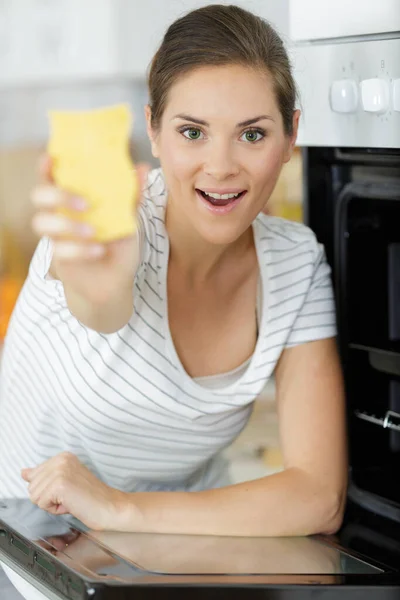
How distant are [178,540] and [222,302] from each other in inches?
12.2

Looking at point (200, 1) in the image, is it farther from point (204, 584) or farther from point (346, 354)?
point (204, 584)

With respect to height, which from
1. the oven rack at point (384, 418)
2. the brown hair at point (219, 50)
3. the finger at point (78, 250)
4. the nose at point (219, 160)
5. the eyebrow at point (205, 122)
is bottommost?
the oven rack at point (384, 418)

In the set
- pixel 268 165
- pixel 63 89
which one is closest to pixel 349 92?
pixel 268 165

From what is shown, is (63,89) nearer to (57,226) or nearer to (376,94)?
(376,94)

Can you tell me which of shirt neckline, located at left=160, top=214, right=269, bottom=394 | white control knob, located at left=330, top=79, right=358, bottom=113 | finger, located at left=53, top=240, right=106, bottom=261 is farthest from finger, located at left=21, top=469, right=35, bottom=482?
white control knob, located at left=330, top=79, right=358, bottom=113

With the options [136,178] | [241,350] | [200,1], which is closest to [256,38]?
[200,1]

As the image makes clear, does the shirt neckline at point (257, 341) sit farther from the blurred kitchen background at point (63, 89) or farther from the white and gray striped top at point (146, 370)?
the blurred kitchen background at point (63, 89)

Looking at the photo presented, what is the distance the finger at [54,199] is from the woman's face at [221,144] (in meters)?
0.17

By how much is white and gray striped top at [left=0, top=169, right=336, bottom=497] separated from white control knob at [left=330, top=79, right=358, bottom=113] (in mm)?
162

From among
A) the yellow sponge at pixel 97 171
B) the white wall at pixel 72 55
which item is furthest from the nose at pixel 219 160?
the white wall at pixel 72 55

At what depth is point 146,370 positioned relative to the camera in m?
1.06

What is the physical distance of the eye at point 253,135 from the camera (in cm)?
94

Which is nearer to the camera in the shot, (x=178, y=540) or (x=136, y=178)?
(x=136, y=178)

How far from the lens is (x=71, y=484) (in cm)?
97
